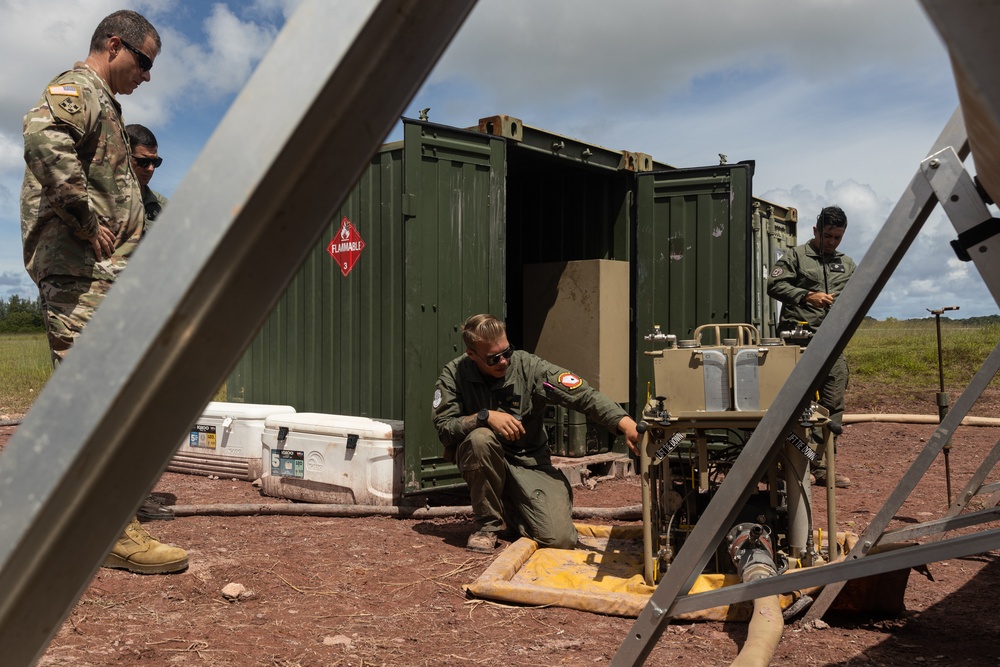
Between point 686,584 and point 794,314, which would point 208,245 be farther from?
point 794,314

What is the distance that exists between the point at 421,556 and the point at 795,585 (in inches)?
105

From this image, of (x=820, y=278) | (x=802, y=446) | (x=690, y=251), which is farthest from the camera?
(x=690, y=251)

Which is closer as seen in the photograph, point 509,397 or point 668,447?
point 668,447

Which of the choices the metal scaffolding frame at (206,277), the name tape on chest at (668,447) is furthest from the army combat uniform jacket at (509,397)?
the metal scaffolding frame at (206,277)

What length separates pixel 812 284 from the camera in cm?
632

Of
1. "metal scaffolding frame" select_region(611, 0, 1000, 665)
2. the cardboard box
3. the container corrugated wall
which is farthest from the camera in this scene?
the cardboard box

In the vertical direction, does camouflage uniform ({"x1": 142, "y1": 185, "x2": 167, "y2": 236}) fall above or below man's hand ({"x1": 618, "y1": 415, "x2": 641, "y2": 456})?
above

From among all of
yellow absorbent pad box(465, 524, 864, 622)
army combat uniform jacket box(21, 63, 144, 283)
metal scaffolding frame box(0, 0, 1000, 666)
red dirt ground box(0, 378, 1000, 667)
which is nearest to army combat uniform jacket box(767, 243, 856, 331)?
red dirt ground box(0, 378, 1000, 667)

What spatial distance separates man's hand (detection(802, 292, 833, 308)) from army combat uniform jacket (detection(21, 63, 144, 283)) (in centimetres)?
471

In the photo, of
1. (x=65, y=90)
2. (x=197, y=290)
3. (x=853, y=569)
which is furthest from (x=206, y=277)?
(x=65, y=90)

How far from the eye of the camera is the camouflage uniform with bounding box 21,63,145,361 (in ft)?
10.5

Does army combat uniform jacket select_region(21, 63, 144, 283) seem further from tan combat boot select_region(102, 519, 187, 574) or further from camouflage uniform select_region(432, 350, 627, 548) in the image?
camouflage uniform select_region(432, 350, 627, 548)

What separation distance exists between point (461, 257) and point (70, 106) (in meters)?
2.95

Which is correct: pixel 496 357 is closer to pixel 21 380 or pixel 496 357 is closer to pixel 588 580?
pixel 588 580
